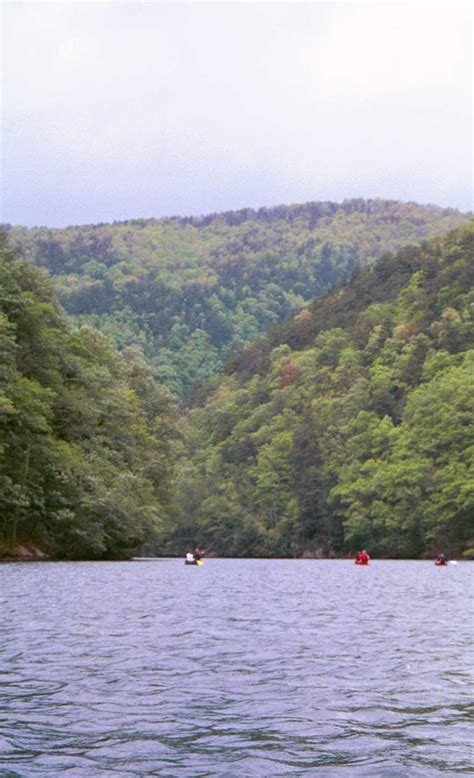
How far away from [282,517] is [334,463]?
1084 cm

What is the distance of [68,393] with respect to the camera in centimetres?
7219

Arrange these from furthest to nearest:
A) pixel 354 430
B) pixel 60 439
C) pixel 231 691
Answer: pixel 354 430 < pixel 60 439 < pixel 231 691

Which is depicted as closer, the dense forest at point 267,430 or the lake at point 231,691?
the lake at point 231,691

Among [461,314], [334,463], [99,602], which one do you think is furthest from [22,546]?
[461,314]

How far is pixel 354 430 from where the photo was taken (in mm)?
142500

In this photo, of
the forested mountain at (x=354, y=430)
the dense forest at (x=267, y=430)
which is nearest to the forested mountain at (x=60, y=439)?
the dense forest at (x=267, y=430)

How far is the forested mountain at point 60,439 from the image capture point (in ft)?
207

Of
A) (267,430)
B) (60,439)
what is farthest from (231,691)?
(267,430)

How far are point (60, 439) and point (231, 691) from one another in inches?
2280

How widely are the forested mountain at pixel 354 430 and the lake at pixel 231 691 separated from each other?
245 ft

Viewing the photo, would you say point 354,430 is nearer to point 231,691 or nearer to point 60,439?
point 60,439

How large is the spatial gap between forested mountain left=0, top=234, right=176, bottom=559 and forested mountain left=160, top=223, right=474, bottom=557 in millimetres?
20789

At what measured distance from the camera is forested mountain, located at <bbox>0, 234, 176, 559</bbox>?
207 ft

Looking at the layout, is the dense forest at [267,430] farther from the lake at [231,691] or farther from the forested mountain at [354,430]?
the lake at [231,691]
